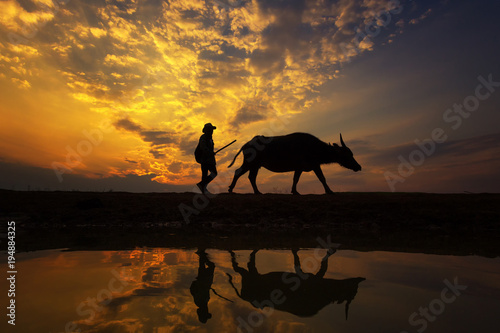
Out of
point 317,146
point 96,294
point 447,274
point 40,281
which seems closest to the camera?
point 96,294

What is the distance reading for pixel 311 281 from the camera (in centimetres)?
264

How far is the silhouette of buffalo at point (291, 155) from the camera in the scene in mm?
12689

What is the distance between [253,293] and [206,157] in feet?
31.1

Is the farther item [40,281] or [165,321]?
[40,281]

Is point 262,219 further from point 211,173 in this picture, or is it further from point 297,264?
point 211,173

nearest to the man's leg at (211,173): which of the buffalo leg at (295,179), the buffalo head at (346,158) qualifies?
the buffalo leg at (295,179)

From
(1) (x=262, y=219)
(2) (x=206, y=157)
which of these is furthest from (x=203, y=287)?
(2) (x=206, y=157)

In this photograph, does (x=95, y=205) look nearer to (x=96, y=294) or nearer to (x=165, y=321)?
(x=96, y=294)

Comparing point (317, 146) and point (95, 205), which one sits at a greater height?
point (317, 146)

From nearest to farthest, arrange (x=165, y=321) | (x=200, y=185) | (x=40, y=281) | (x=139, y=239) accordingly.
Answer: (x=165, y=321)
(x=40, y=281)
(x=139, y=239)
(x=200, y=185)

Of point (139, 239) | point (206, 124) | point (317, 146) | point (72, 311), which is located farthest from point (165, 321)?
point (317, 146)

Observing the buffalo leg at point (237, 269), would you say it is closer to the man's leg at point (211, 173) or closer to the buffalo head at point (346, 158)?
the man's leg at point (211, 173)

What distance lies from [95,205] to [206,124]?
5236mm

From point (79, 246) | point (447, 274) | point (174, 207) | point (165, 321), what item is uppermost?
point (174, 207)
